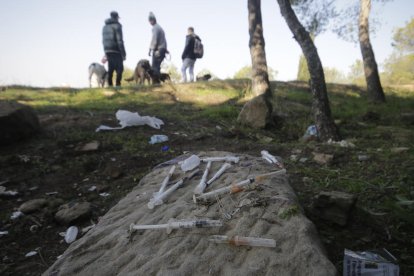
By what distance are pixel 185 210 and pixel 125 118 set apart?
12.7 ft

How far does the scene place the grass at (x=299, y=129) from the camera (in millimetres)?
2885

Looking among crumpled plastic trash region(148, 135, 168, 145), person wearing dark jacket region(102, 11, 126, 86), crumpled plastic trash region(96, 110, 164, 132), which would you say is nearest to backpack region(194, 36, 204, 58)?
person wearing dark jacket region(102, 11, 126, 86)

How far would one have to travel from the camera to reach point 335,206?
7.50ft

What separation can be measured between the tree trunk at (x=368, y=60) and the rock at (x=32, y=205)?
9265 millimetres

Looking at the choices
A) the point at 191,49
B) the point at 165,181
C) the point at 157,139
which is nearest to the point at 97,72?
the point at 191,49

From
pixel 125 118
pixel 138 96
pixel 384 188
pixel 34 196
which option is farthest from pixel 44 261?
pixel 138 96

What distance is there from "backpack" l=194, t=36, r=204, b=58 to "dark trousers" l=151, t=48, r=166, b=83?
118 centimetres

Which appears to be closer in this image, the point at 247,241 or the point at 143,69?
the point at 247,241

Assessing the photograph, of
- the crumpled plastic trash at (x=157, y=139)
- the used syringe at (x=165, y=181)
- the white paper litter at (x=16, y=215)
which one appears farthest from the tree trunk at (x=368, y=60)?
the white paper litter at (x=16, y=215)

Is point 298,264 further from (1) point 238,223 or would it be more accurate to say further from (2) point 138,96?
(2) point 138,96

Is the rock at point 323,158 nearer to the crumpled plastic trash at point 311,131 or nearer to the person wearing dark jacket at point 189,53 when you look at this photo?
the crumpled plastic trash at point 311,131

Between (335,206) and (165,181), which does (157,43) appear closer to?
(165,181)

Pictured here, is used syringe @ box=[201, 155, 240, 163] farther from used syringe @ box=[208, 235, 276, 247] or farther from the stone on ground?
used syringe @ box=[208, 235, 276, 247]

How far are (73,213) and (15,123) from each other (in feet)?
8.81
